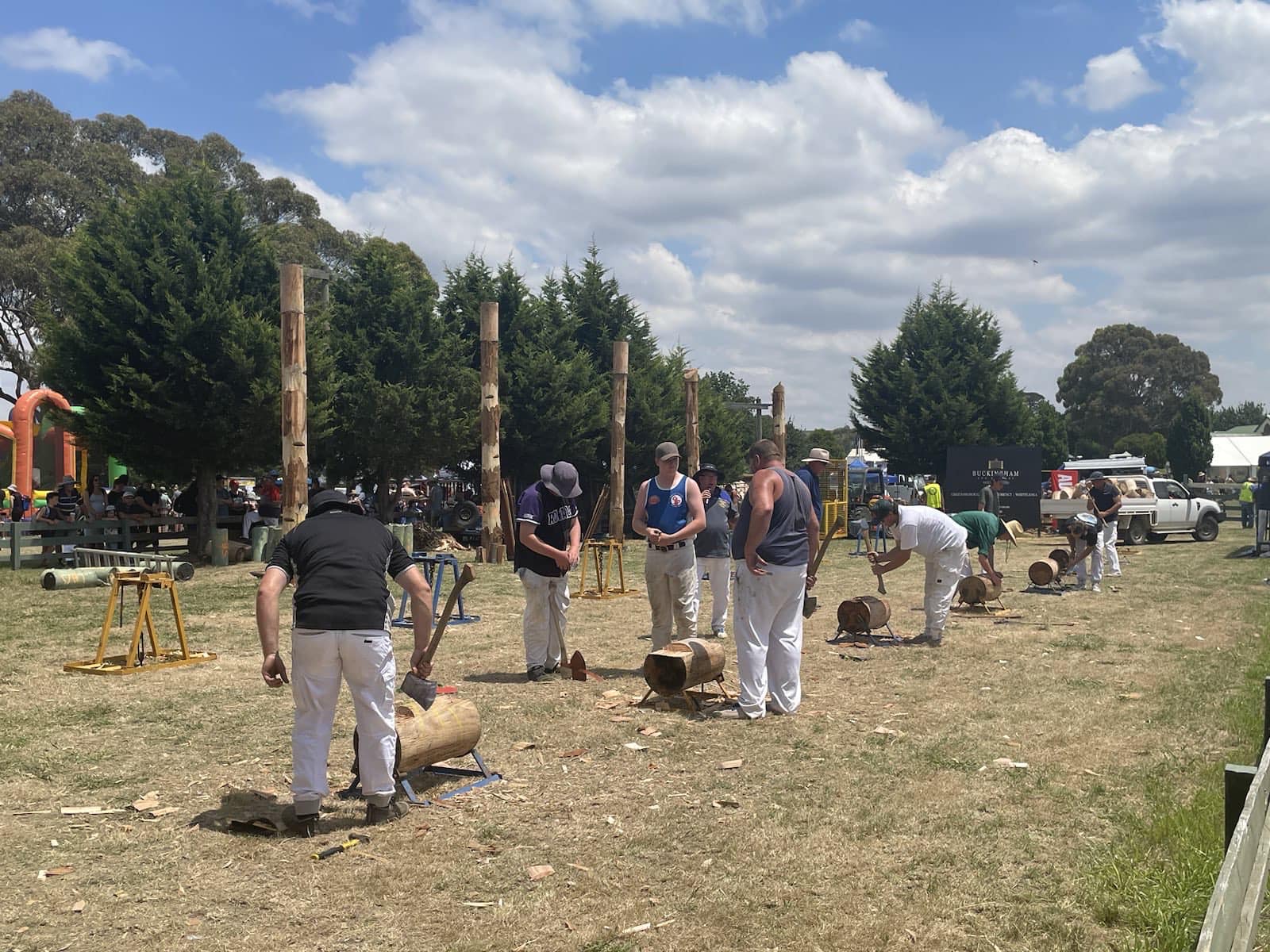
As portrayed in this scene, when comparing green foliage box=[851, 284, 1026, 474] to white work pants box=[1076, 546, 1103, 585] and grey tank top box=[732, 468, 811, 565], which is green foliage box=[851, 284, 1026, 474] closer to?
white work pants box=[1076, 546, 1103, 585]

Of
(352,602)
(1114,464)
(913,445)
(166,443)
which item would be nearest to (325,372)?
(166,443)

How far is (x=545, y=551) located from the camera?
364 inches

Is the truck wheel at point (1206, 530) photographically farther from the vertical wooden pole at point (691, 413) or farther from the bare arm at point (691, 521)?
the bare arm at point (691, 521)

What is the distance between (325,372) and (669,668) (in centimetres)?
1646

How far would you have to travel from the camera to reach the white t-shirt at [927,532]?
11547 millimetres

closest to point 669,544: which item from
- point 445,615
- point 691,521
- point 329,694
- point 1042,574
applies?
point 691,521

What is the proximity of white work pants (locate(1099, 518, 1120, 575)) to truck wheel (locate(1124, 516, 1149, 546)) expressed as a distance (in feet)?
33.4

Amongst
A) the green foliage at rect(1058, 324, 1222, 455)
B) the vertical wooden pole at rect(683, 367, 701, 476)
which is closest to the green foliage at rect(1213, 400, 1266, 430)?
the green foliage at rect(1058, 324, 1222, 455)

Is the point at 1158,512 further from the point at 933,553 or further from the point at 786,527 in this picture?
the point at 786,527

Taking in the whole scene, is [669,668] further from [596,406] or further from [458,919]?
[596,406]

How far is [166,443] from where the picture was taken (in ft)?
69.3

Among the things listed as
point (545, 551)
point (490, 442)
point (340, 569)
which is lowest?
point (545, 551)

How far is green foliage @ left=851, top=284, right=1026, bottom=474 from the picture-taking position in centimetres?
4009

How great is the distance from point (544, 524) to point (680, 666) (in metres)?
1.83
